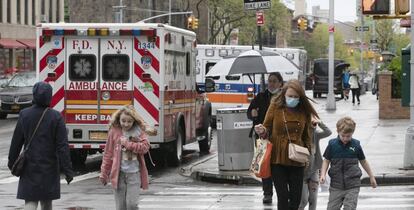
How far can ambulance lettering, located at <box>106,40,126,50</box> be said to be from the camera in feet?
53.2

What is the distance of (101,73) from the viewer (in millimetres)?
16344

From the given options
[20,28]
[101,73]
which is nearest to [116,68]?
[101,73]

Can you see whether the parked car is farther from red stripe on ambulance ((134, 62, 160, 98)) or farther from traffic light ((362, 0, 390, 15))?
traffic light ((362, 0, 390, 15))

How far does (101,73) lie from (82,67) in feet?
1.25

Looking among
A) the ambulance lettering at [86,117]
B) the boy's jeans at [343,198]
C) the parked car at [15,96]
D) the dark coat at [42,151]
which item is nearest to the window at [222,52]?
the parked car at [15,96]

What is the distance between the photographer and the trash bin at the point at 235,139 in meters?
15.4

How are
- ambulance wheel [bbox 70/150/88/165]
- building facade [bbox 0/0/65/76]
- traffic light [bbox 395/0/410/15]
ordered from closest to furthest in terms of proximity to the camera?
traffic light [bbox 395/0/410/15] < ambulance wheel [bbox 70/150/88/165] < building facade [bbox 0/0/65/76]

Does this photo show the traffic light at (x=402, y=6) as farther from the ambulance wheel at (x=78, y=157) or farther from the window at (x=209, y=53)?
the window at (x=209, y=53)

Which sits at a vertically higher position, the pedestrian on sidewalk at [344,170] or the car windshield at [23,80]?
the car windshield at [23,80]

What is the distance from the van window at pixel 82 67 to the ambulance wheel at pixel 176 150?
7.30ft

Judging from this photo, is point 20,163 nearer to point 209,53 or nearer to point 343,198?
point 343,198

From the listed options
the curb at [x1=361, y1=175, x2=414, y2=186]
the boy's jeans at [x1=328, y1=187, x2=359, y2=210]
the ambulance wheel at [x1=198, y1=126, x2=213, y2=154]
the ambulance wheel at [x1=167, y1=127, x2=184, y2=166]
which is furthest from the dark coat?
the ambulance wheel at [x1=198, y1=126, x2=213, y2=154]

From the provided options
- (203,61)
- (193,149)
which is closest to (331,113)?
(203,61)

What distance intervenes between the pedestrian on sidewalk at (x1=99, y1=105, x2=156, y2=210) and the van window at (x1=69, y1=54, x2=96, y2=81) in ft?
23.8
